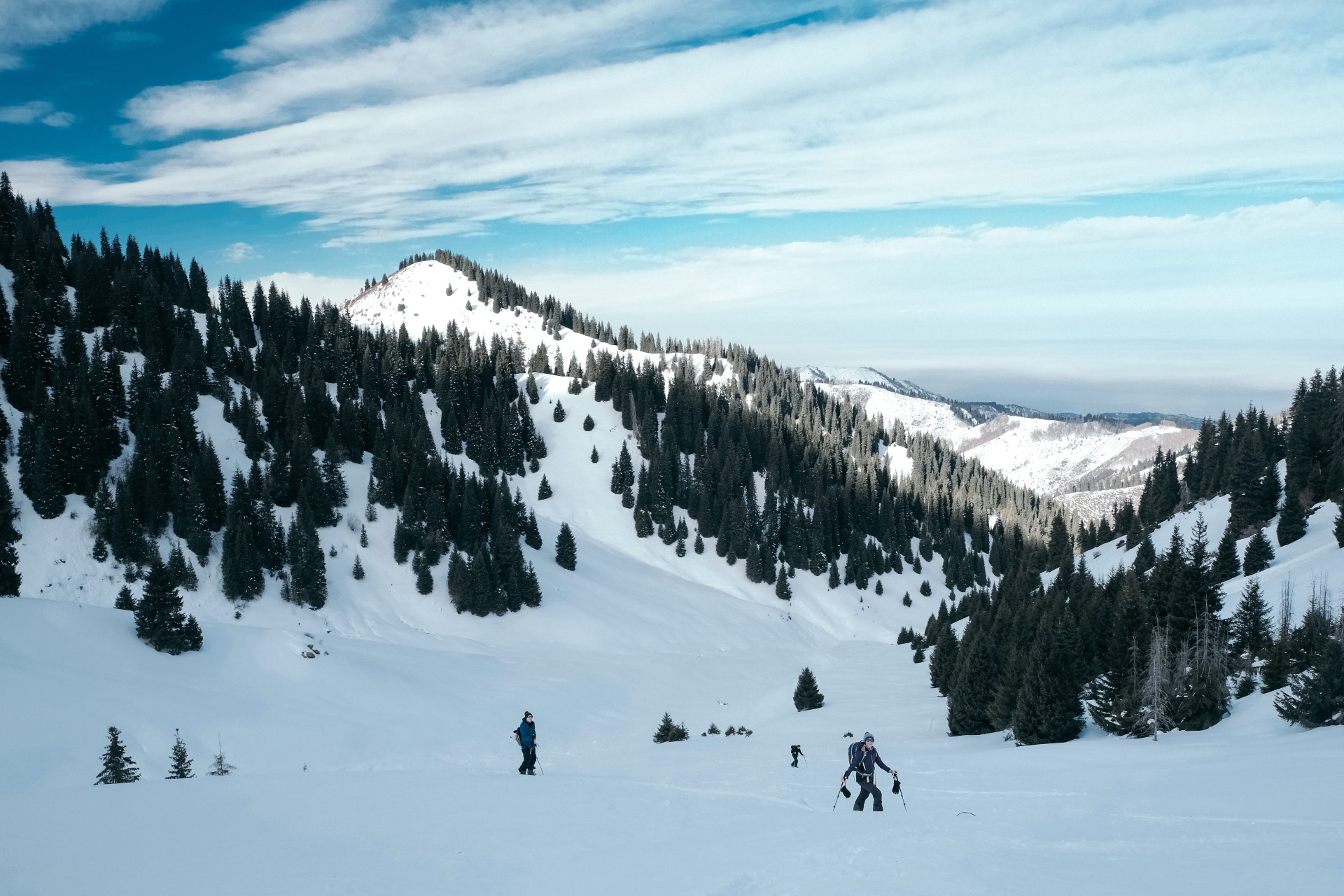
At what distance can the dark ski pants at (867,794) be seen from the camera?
51.6ft

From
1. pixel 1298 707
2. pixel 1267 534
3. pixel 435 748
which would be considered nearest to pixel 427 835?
pixel 435 748

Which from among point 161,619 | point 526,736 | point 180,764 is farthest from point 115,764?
point 161,619

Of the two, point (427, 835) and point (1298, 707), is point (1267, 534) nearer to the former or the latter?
point (1298, 707)

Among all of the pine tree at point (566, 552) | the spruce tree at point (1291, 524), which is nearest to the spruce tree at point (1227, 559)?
the spruce tree at point (1291, 524)

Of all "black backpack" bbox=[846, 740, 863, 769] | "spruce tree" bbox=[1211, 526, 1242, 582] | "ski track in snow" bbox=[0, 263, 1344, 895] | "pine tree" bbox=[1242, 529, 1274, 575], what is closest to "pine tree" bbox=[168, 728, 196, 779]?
"ski track in snow" bbox=[0, 263, 1344, 895]

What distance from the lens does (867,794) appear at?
15.9 meters

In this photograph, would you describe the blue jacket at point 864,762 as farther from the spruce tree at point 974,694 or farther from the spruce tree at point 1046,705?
the spruce tree at point 974,694

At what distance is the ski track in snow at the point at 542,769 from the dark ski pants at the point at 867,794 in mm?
612

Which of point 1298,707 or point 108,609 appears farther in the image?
point 108,609

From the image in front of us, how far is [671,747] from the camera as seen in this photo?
30078 millimetres

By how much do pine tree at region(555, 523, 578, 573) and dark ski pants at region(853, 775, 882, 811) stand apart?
59.9m

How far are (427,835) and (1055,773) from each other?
1592 cm

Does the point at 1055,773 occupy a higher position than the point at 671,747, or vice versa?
the point at 1055,773

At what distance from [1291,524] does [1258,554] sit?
33.3 feet
